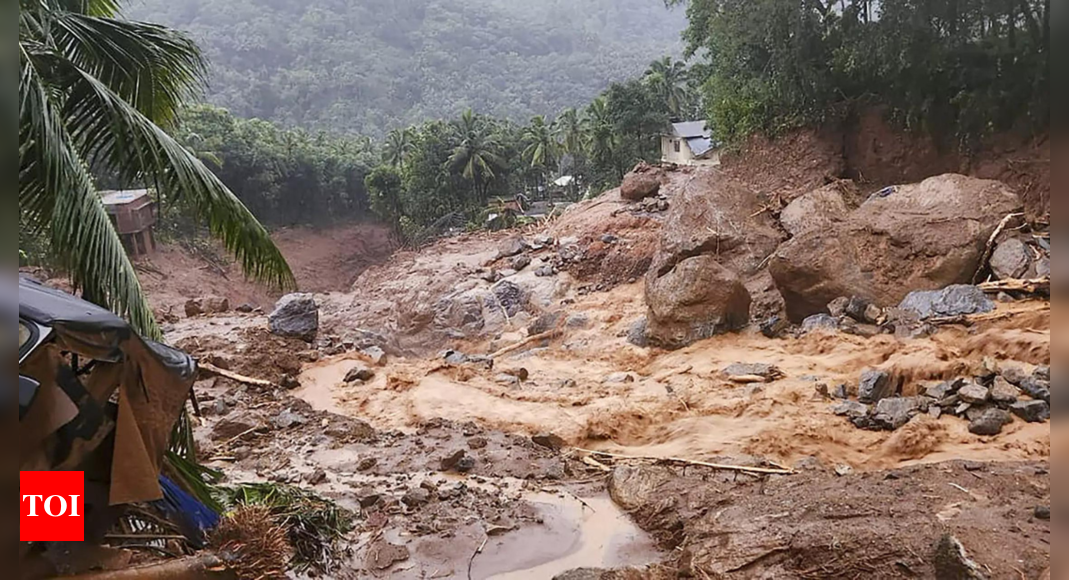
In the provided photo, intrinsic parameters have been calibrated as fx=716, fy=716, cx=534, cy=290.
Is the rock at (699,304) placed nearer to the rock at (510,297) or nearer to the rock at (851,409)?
the rock at (851,409)

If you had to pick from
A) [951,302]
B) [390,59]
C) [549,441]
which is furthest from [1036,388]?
[390,59]

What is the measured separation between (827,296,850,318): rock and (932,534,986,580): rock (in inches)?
300

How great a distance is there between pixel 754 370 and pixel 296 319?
384 inches

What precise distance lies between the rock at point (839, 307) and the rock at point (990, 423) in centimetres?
401

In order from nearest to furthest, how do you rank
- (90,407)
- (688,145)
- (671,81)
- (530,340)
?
(90,407)
(530,340)
(688,145)
(671,81)

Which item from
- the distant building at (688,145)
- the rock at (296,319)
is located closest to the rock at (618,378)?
the rock at (296,319)

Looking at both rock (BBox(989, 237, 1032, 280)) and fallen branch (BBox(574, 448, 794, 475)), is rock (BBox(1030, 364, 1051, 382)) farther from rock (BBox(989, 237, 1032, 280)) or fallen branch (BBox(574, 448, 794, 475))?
rock (BBox(989, 237, 1032, 280))

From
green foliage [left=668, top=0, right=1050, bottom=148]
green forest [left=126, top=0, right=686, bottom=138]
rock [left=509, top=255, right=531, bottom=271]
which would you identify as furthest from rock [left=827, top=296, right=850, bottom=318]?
green forest [left=126, top=0, right=686, bottom=138]

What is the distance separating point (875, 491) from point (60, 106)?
6519mm

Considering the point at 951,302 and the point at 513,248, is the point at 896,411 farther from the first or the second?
the point at 513,248

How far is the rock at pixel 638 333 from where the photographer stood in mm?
12930

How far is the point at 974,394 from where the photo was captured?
7.61 metres

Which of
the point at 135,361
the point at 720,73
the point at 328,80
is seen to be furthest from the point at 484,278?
the point at 328,80

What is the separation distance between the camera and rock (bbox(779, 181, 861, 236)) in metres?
13.9
